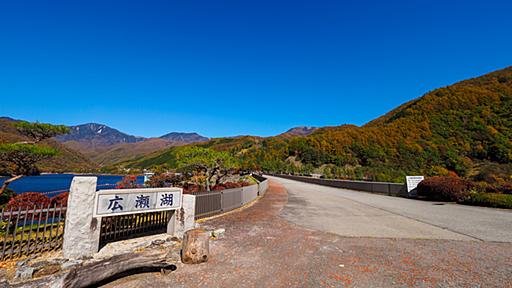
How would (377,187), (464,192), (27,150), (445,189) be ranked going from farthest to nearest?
1. (377,187)
2. (445,189)
3. (464,192)
4. (27,150)

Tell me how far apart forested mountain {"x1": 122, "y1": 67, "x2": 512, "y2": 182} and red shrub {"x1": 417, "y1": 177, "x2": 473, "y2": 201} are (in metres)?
19.4

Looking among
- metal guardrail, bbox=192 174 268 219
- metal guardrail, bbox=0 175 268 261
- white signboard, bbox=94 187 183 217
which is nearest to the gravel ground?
white signboard, bbox=94 187 183 217

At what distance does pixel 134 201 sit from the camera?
6.00m

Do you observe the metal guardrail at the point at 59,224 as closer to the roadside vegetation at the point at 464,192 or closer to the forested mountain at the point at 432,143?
the roadside vegetation at the point at 464,192

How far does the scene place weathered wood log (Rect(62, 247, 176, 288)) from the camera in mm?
3457

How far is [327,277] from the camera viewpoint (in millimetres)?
4062

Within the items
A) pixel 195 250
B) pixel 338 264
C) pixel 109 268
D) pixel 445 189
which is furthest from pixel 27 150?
pixel 445 189

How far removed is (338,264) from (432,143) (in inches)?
2858

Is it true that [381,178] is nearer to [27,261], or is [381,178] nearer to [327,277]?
[327,277]

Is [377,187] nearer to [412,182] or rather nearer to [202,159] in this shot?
[412,182]

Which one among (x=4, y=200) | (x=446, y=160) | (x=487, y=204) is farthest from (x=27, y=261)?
(x=446, y=160)

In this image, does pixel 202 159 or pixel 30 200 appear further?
pixel 202 159

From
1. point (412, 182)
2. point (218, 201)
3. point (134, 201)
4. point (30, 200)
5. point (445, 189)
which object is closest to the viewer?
point (134, 201)

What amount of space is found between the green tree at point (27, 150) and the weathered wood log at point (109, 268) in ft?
21.3
